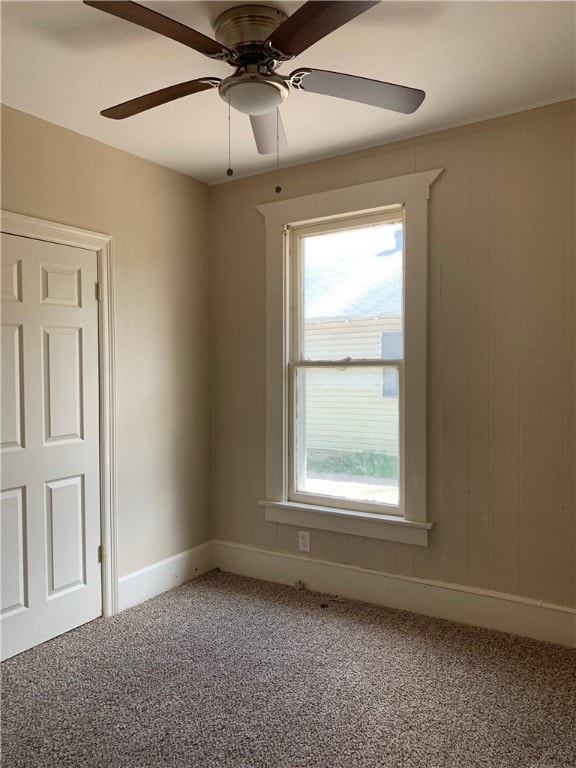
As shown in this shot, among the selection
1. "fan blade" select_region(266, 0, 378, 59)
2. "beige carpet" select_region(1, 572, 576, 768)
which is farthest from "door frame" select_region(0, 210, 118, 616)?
"fan blade" select_region(266, 0, 378, 59)

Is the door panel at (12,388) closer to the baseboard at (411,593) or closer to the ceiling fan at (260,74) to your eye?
the ceiling fan at (260,74)

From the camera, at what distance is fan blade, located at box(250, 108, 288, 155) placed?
206 centimetres

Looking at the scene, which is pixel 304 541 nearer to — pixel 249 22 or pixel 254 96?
pixel 254 96

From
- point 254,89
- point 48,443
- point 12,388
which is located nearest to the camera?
point 254,89

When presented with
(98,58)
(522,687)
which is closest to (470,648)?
(522,687)

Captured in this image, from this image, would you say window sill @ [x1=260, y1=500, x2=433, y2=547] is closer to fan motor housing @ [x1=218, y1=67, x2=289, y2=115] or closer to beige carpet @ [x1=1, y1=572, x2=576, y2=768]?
beige carpet @ [x1=1, y1=572, x2=576, y2=768]

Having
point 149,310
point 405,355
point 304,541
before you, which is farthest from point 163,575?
point 405,355

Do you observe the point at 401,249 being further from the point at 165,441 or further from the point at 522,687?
the point at 522,687

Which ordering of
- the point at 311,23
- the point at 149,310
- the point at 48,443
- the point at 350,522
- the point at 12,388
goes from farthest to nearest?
the point at 149,310 → the point at 350,522 → the point at 48,443 → the point at 12,388 → the point at 311,23

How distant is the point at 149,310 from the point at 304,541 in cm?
165

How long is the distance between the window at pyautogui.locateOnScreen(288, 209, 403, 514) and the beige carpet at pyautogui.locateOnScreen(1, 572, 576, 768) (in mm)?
736

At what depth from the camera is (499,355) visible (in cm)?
262

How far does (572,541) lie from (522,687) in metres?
0.68

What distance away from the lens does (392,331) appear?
9.69 ft
